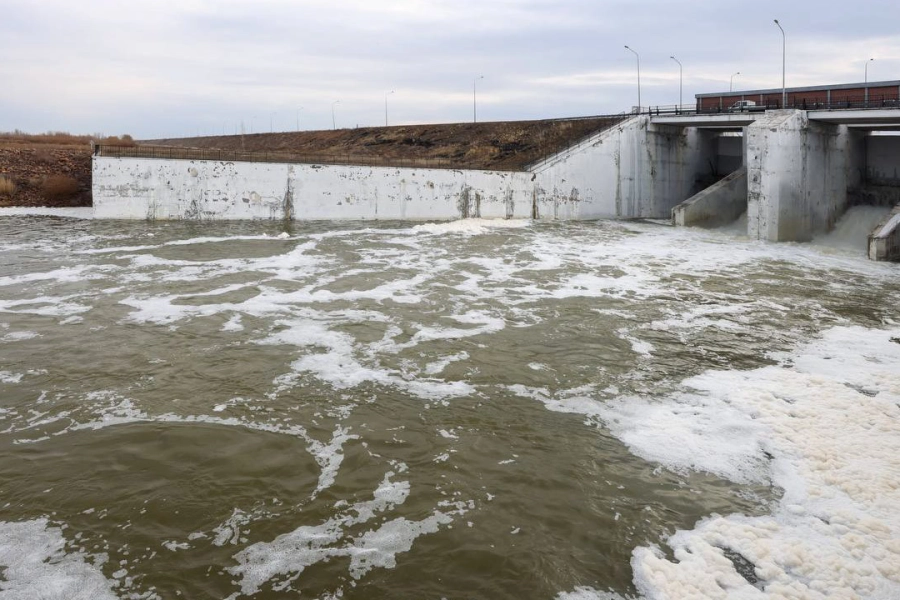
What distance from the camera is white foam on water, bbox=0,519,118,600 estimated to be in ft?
16.9

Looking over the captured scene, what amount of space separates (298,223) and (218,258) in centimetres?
1198

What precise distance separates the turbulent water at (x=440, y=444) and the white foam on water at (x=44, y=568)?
24mm

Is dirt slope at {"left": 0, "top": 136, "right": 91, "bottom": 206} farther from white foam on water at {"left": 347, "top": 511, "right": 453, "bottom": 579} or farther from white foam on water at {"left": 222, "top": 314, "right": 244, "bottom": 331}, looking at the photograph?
white foam on water at {"left": 347, "top": 511, "right": 453, "bottom": 579}

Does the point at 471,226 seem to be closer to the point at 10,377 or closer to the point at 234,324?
the point at 234,324

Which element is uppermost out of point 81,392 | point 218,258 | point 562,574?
point 218,258

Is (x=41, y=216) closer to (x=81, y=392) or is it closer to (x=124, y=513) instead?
(x=81, y=392)

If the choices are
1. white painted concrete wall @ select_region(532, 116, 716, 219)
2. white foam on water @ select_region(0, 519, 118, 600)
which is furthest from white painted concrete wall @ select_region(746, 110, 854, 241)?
white foam on water @ select_region(0, 519, 118, 600)

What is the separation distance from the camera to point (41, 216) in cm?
3438

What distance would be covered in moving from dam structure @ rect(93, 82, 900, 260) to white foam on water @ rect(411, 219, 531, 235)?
4.49 ft

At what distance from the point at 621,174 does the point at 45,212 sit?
36.7 metres

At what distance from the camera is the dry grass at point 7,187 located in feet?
121

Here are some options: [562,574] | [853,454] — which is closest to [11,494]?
[562,574]

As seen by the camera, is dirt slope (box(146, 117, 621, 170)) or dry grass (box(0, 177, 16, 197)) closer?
dry grass (box(0, 177, 16, 197))

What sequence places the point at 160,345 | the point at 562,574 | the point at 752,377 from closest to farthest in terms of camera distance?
the point at 562,574 < the point at 752,377 < the point at 160,345
